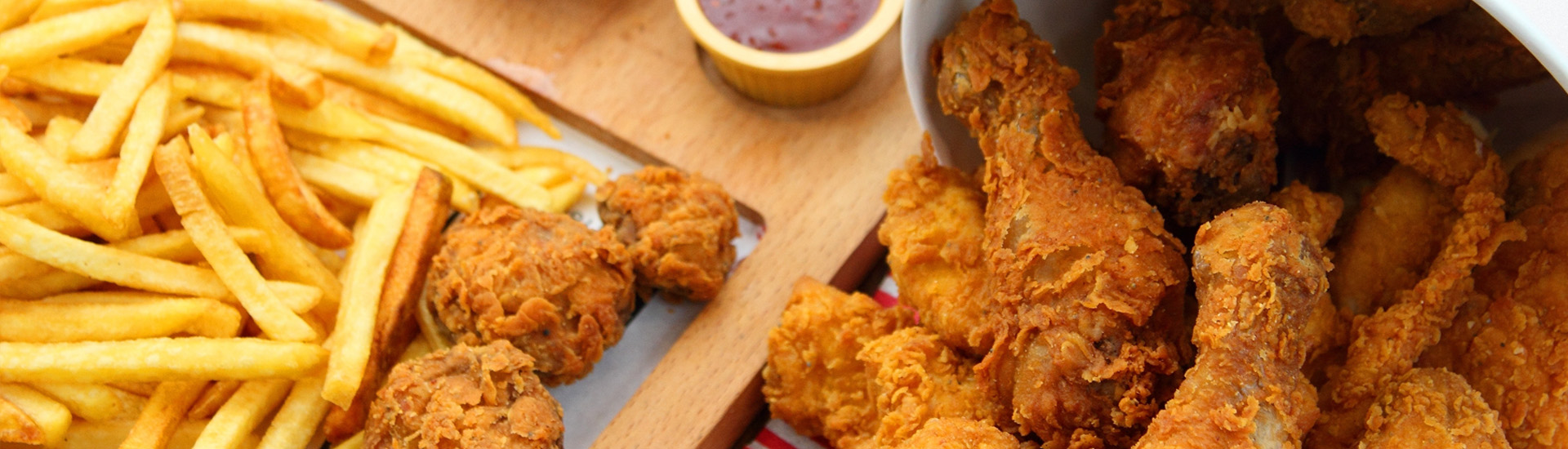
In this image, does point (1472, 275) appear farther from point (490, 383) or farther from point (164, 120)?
point (164, 120)

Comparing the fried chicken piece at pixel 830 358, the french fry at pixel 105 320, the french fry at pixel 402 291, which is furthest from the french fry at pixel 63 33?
the fried chicken piece at pixel 830 358

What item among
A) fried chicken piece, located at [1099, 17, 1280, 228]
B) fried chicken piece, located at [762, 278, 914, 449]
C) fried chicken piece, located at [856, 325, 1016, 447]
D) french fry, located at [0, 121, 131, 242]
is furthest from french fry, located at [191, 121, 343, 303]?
fried chicken piece, located at [1099, 17, 1280, 228]

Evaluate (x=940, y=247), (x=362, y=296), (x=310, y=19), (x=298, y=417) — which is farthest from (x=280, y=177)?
(x=940, y=247)

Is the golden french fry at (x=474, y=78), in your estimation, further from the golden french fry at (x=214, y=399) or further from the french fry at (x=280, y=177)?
the golden french fry at (x=214, y=399)

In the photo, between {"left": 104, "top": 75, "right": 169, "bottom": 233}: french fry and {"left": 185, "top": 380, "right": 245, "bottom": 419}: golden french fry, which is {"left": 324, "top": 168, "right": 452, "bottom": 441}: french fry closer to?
{"left": 185, "top": 380, "right": 245, "bottom": 419}: golden french fry

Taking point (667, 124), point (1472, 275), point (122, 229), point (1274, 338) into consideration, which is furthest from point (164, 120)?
point (1472, 275)

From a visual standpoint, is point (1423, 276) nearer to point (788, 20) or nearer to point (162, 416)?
point (788, 20)
